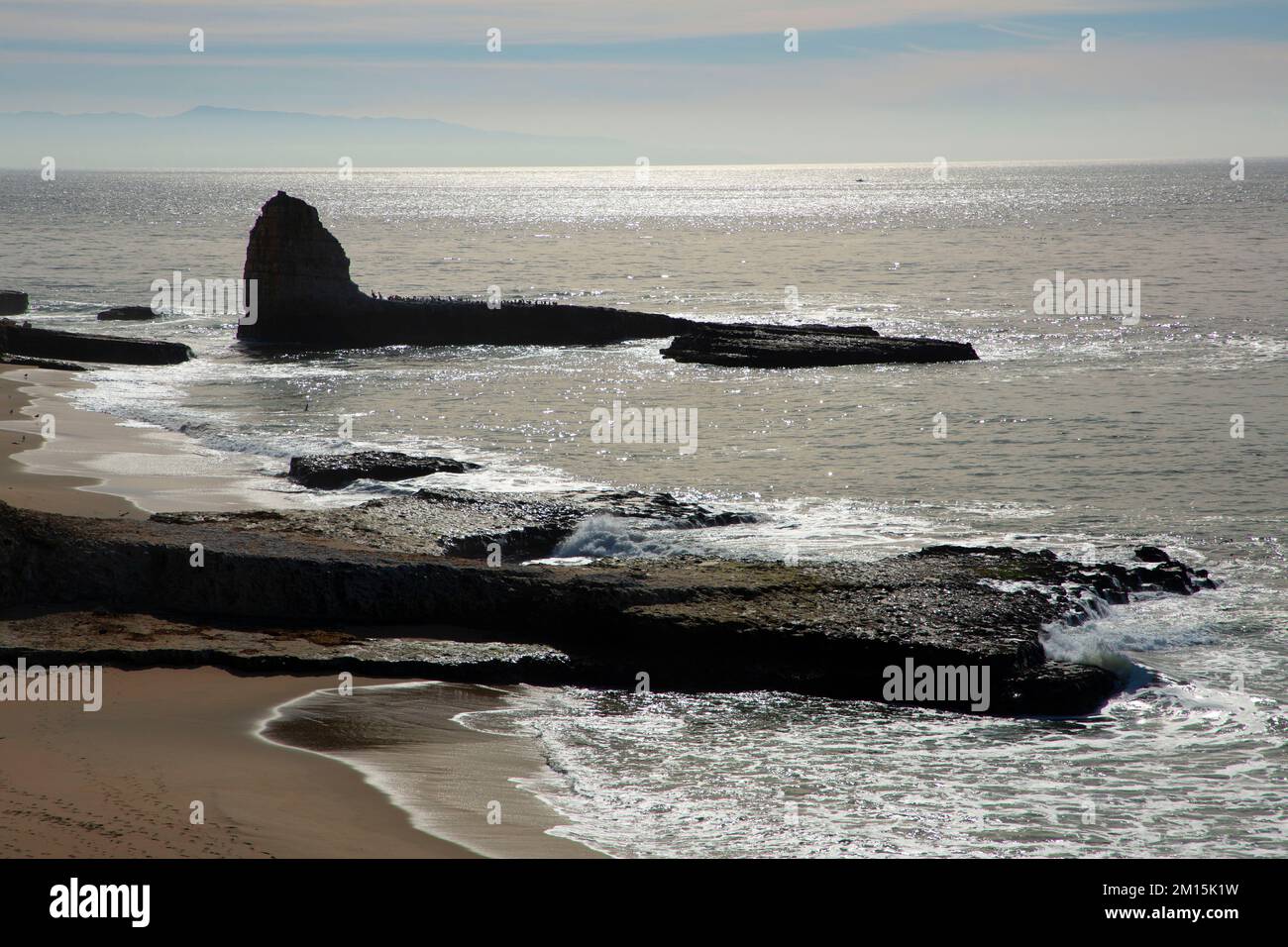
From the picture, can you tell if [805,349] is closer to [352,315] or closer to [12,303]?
[352,315]

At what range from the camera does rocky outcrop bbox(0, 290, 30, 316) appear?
57875 mm

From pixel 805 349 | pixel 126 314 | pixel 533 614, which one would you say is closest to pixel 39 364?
pixel 126 314

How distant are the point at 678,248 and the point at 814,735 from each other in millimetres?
112243

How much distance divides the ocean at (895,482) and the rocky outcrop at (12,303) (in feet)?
7.49

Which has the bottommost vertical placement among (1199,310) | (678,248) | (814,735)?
(814,735)

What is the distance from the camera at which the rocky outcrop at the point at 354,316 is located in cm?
5212

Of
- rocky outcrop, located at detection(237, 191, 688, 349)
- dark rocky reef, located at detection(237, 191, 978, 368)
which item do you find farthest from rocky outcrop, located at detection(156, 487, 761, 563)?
rocky outcrop, located at detection(237, 191, 688, 349)

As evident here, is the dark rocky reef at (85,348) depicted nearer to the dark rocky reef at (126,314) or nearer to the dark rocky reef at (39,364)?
the dark rocky reef at (39,364)

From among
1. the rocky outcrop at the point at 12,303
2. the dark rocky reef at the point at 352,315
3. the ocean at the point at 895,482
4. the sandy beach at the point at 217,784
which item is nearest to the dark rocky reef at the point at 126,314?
the ocean at the point at 895,482

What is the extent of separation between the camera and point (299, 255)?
52.4 metres

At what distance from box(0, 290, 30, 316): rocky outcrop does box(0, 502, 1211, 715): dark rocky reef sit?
5012 centimetres

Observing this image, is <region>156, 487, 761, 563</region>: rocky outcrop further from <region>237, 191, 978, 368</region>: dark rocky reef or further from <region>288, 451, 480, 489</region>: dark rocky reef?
<region>237, 191, 978, 368</region>: dark rocky reef
